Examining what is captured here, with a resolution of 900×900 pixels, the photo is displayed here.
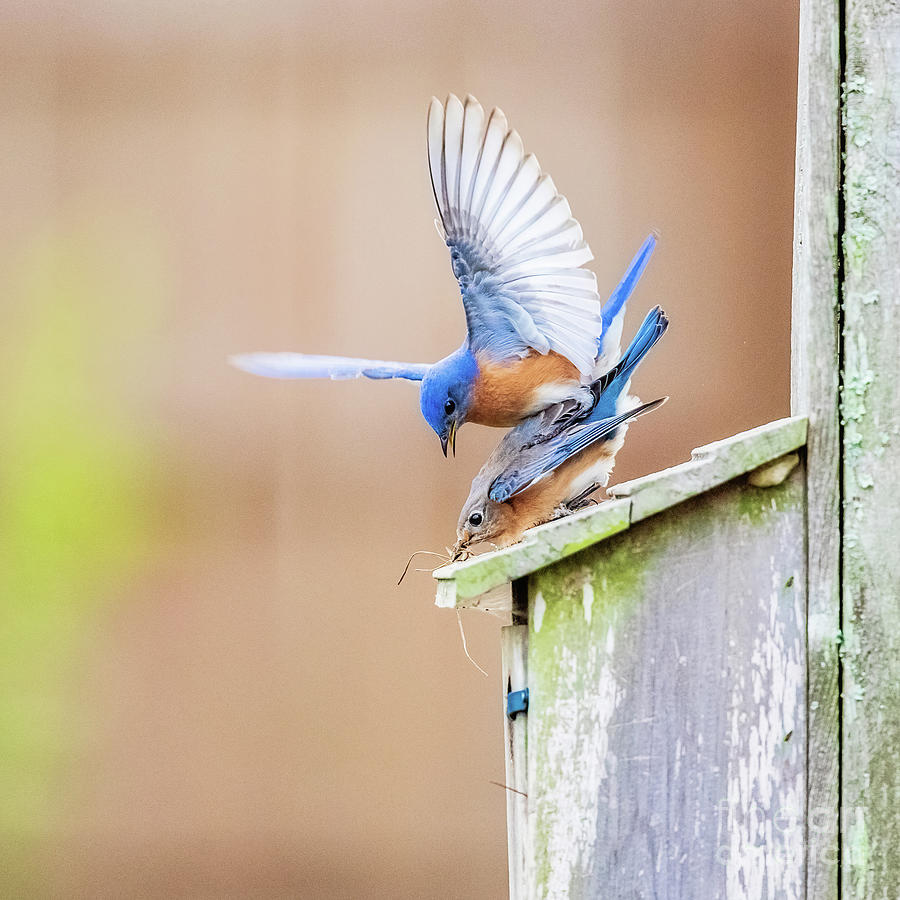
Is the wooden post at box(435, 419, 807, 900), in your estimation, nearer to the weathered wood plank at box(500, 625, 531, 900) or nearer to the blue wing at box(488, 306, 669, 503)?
the weathered wood plank at box(500, 625, 531, 900)

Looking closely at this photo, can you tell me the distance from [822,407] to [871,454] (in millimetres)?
65

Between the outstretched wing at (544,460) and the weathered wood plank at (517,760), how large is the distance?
9.4 inches

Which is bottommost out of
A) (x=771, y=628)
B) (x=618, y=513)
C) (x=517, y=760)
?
(x=517, y=760)

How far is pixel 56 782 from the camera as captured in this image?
8.56 feet

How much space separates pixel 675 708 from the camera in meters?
1.14

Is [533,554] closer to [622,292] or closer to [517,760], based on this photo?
[517,760]

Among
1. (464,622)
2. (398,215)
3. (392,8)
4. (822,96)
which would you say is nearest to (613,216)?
(398,215)

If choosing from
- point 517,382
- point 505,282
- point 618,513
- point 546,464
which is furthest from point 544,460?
point 618,513

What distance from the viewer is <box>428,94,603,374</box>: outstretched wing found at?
A: 126cm

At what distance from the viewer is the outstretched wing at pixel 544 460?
1.42 m

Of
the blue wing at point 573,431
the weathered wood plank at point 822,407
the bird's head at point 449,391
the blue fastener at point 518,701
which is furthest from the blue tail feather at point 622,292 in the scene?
the blue fastener at point 518,701

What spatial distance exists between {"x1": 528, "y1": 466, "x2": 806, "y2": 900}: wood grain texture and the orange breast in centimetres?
39

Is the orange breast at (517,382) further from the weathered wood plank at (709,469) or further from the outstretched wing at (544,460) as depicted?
the weathered wood plank at (709,469)

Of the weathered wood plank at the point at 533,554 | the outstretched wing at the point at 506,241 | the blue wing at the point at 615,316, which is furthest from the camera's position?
the blue wing at the point at 615,316
